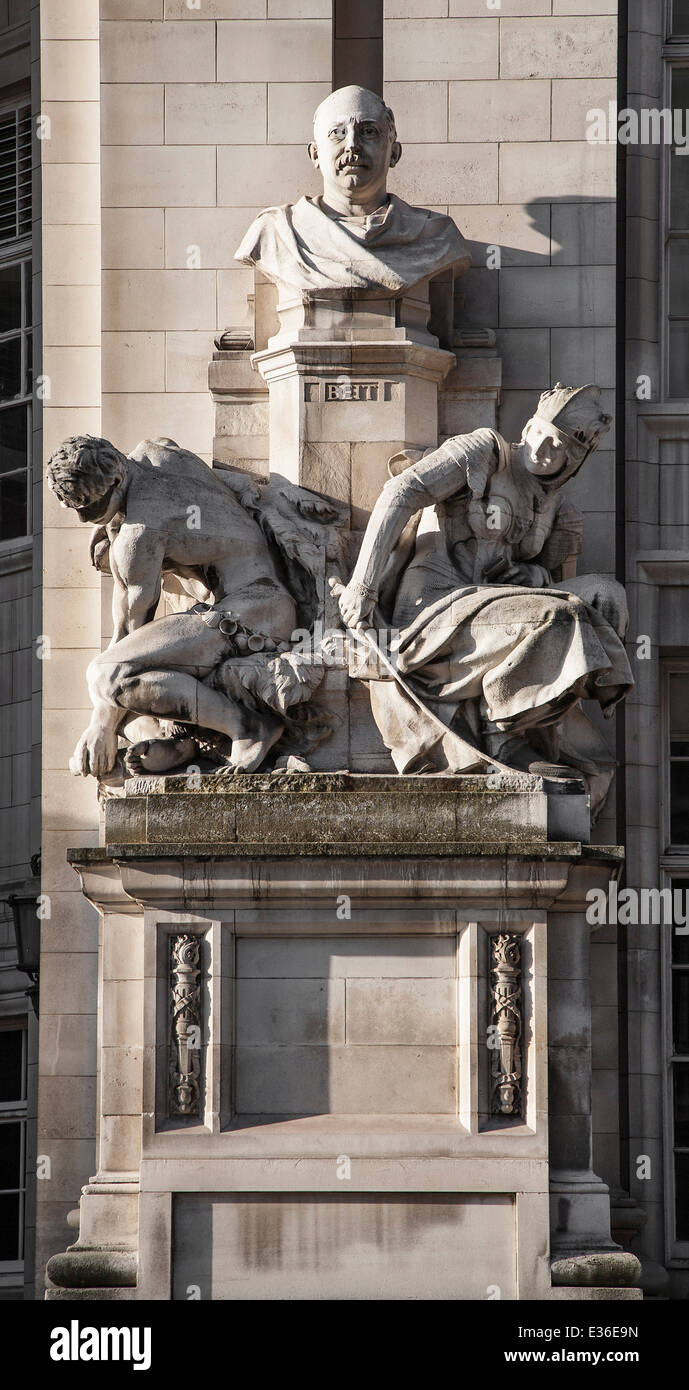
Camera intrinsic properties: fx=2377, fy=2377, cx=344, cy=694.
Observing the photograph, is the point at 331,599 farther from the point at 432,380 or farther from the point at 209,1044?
the point at 209,1044

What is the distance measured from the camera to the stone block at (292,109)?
1514 cm

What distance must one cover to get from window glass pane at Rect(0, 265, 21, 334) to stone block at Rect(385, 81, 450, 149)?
4483mm

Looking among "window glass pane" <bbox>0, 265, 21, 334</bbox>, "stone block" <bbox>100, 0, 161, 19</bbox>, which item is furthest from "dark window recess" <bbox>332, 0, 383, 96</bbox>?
"window glass pane" <bbox>0, 265, 21, 334</bbox>

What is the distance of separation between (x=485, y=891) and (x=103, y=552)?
10.3 feet

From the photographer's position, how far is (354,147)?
1420 cm

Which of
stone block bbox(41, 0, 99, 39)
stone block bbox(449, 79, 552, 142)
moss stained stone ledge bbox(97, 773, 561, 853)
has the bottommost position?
moss stained stone ledge bbox(97, 773, 561, 853)

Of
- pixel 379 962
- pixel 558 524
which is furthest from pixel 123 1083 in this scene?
pixel 558 524

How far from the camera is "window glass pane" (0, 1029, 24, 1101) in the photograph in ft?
57.7

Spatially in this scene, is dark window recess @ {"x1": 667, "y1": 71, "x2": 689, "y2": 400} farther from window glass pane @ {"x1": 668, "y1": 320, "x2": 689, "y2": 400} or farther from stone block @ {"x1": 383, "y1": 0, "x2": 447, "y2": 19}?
stone block @ {"x1": 383, "y1": 0, "x2": 447, "y2": 19}

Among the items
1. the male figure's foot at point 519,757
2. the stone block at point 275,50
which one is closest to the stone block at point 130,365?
the stone block at point 275,50

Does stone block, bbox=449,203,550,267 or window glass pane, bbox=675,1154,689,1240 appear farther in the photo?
window glass pane, bbox=675,1154,689,1240

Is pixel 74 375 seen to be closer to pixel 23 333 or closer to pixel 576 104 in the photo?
Answer: pixel 23 333

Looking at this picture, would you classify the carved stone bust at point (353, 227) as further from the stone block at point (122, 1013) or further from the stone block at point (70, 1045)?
the stone block at point (70, 1045)

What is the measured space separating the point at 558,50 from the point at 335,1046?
6511 mm
